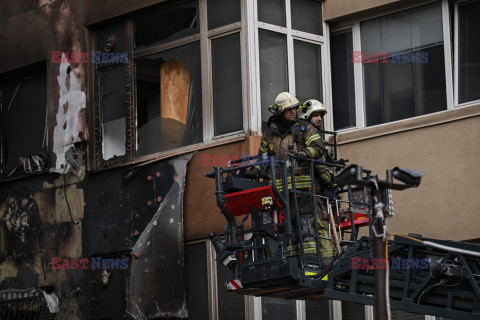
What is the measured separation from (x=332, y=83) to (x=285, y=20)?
56.7 inches

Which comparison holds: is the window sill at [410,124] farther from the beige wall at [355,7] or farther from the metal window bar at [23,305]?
the metal window bar at [23,305]

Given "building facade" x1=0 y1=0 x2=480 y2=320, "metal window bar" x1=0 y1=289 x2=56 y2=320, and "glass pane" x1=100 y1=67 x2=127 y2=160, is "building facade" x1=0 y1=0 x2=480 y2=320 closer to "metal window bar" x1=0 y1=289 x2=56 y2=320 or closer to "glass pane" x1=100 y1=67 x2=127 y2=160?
"glass pane" x1=100 y1=67 x2=127 y2=160

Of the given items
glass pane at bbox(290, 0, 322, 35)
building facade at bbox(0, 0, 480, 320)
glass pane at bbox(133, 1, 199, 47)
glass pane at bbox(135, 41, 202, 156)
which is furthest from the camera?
glass pane at bbox(133, 1, 199, 47)

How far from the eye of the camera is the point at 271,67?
16672mm

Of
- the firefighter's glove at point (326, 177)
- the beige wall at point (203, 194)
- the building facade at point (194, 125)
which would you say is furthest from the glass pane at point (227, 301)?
the firefighter's glove at point (326, 177)

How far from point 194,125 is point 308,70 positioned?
2.15 m

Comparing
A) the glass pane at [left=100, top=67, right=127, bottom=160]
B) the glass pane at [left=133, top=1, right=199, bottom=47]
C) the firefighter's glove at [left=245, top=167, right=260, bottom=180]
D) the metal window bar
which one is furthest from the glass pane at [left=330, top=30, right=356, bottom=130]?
the metal window bar

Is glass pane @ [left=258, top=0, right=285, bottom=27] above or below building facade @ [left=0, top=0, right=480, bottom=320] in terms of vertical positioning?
above

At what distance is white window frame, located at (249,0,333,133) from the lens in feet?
53.2

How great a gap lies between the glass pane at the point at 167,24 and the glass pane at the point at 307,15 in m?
1.69

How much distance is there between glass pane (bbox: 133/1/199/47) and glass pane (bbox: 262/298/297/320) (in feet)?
15.8

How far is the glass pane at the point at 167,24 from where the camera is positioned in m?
17.5

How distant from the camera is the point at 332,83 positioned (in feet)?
57.7

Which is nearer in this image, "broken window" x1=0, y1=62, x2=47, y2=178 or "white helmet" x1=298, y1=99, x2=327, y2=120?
"white helmet" x1=298, y1=99, x2=327, y2=120
